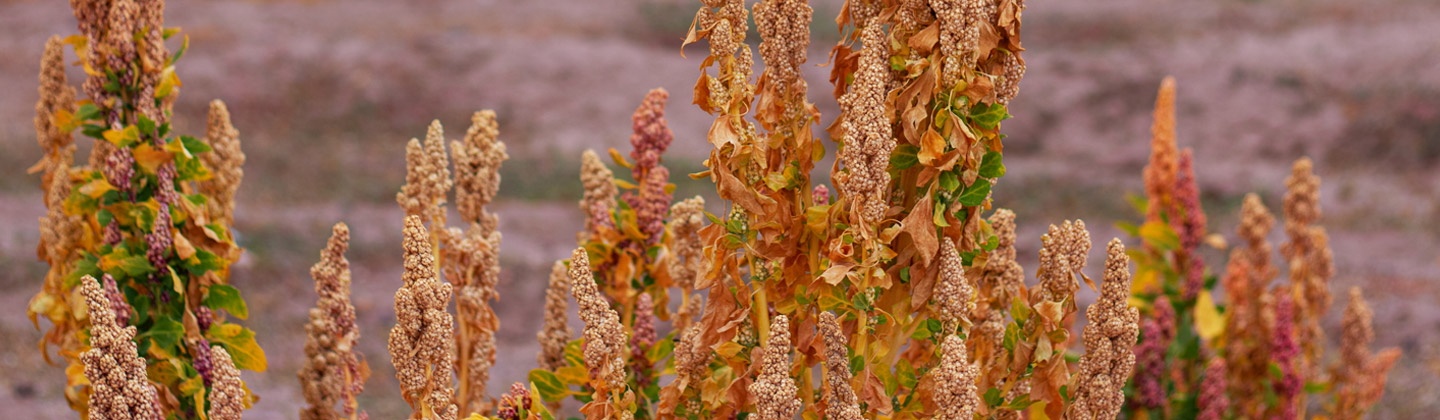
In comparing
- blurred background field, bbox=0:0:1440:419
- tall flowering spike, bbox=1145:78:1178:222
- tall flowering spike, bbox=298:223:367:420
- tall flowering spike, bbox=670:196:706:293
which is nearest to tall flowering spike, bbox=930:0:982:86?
tall flowering spike, bbox=670:196:706:293

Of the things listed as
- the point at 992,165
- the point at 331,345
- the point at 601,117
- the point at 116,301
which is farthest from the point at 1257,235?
the point at 601,117

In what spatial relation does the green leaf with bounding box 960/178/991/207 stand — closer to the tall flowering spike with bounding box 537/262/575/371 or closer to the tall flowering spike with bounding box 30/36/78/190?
the tall flowering spike with bounding box 537/262/575/371

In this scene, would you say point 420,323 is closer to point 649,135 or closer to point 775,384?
point 775,384

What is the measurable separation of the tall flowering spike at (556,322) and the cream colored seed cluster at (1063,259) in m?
0.61

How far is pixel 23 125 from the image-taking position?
577 cm

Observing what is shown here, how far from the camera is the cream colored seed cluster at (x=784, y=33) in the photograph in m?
0.94

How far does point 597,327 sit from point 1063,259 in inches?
16.9

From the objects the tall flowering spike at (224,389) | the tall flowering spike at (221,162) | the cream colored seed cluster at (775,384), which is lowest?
the cream colored seed cluster at (775,384)

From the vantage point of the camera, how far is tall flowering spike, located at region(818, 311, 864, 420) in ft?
2.83

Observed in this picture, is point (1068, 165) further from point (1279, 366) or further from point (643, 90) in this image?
point (1279, 366)

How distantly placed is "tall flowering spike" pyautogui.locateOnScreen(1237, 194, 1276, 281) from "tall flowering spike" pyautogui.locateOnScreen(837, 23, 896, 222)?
1289 millimetres

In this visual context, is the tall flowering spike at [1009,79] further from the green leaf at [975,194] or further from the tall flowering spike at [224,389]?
the tall flowering spike at [224,389]

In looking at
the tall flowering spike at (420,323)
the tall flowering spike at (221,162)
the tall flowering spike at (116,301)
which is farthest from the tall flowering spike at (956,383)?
the tall flowering spike at (221,162)

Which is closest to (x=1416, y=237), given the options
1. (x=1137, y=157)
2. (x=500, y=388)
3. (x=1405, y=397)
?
(x=1137, y=157)
